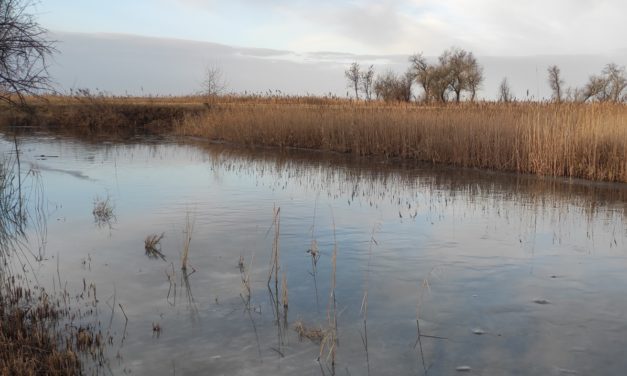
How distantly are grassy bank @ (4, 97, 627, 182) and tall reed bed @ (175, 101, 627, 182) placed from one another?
2 centimetres

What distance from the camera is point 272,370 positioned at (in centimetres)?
331

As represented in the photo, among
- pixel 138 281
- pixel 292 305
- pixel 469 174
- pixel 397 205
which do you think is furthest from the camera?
pixel 469 174

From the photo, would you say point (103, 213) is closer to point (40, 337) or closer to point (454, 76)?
point (40, 337)

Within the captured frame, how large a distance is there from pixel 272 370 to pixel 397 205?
5430mm

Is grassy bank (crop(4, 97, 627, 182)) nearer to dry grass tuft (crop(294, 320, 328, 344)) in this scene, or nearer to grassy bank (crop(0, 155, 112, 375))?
dry grass tuft (crop(294, 320, 328, 344))

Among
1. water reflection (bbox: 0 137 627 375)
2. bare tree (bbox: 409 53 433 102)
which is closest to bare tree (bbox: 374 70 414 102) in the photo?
bare tree (bbox: 409 53 433 102)

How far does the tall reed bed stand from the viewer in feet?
35.6

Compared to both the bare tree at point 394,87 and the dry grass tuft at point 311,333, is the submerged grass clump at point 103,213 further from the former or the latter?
the bare tree at point 394,87

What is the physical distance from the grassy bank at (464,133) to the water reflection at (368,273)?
3.01 feet

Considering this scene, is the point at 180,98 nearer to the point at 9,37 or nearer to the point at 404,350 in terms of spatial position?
the point at 9,37

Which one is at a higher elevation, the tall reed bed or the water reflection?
the tall reed bed

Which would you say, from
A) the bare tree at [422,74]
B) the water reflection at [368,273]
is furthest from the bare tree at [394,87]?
the water reflection at [368,273]

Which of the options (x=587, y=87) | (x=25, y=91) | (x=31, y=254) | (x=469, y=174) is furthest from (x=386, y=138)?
(x=587, y=87)

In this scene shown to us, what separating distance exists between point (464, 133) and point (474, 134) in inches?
10.2
